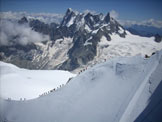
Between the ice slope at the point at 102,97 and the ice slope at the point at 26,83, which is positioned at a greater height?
the ice slope at the point at 102,97

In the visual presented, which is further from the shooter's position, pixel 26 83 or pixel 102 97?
pixel 26 83

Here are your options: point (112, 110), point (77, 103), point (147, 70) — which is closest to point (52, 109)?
point (77, 103)

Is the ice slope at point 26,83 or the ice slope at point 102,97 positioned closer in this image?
the ice slope at point 102,97

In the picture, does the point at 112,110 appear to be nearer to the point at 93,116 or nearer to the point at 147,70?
the point at 93,116

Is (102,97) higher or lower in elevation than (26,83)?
higher
